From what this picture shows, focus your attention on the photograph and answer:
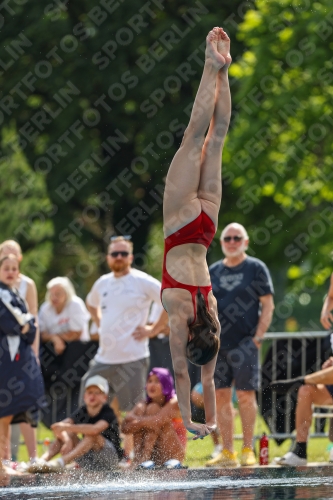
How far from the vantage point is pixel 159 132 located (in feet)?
86.8

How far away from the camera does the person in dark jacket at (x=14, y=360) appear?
9578 millimetres

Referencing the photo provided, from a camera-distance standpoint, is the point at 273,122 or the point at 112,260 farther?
the point at 273,122

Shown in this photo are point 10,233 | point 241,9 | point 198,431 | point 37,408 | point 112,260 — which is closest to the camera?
point 198,431

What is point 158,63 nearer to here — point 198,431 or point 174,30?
point 174,30

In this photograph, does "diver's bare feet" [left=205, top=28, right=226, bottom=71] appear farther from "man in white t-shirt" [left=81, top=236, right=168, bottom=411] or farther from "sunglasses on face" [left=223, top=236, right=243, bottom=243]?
"man in white t-shirt" [left=81, top=236, right=168, bottom=411]

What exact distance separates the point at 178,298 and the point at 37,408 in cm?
275

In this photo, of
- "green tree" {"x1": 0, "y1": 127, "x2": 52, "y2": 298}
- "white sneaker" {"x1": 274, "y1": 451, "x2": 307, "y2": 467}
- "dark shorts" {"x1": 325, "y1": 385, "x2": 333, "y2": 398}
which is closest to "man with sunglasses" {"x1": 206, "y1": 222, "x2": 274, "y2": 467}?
"white sneaker" {"x1": 274, "y1": 451, "x2": 307, "y2": 467}

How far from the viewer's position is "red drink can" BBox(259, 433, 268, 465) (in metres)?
9.38

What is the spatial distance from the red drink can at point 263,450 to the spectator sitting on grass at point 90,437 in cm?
136

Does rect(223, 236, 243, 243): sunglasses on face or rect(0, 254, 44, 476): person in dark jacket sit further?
rect(223, 236, 243, 243): sunglasses on face

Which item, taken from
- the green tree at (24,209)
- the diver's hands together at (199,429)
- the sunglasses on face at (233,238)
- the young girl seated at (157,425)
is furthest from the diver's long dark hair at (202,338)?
the green tree at (24,209)

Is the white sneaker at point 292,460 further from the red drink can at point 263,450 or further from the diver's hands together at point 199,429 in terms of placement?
the diver's hands together at point 199,429

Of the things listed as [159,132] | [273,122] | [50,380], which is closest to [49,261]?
[159,132]

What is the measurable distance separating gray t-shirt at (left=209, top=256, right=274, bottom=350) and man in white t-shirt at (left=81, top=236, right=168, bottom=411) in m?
0.74
